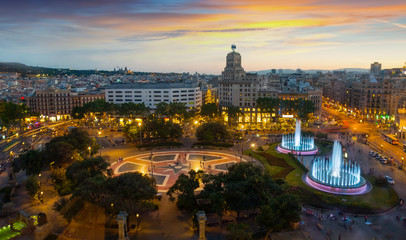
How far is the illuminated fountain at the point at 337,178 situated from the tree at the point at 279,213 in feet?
61.2

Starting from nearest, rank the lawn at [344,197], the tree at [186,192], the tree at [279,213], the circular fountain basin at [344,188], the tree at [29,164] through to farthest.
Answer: the tree at [279,213] → the tree at [186,192] → the lawn at [344,197] → the circular fountain basin at [344,188] → the tree at [29,164]

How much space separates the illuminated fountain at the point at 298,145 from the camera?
73.1 metres

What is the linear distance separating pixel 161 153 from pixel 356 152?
164ft

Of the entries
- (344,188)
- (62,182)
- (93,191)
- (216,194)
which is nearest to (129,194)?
(93,191)

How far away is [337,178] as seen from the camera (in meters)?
54.0

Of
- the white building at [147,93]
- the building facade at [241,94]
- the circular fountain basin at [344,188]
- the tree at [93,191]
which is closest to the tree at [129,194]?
the tree at [93,191]

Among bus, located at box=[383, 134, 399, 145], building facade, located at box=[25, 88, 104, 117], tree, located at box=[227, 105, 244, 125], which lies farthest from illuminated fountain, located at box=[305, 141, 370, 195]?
building facade, located at box=[25, 88, 104, 117]

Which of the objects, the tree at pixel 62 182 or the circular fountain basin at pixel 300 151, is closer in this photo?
the tree at pixel 62 182

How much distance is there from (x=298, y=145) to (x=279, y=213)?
50.1 m

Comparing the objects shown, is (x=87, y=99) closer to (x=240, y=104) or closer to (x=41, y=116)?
(x=41, y=116)

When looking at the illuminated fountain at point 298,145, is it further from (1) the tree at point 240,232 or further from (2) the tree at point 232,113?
(1) the tree at point 240,232

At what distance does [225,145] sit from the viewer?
79.3 m

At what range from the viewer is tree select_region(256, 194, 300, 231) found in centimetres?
3262

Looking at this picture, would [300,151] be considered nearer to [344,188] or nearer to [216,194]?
[344,188]
